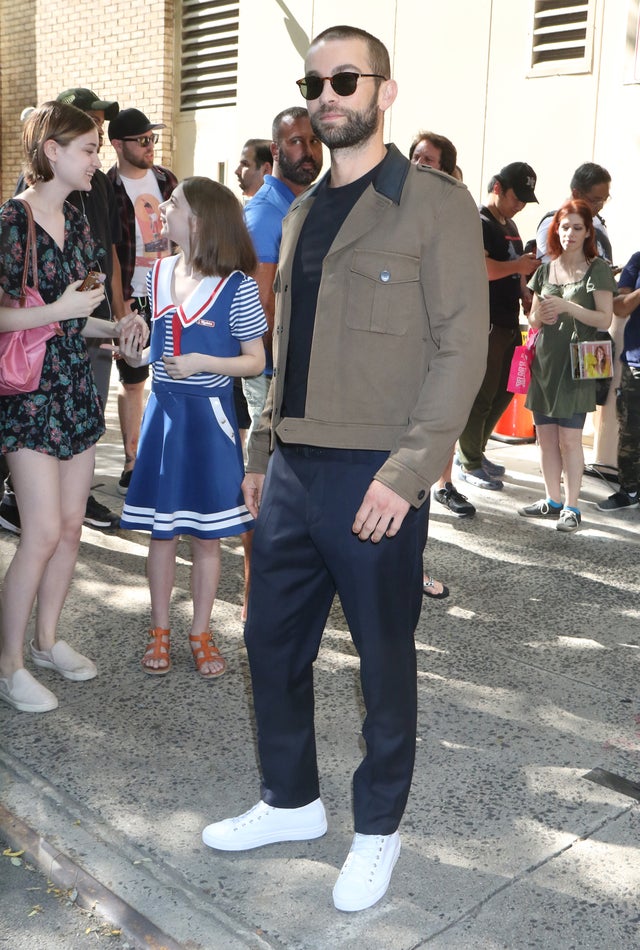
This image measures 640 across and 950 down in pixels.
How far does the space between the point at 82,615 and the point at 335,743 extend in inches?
67.8

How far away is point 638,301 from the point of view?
23.0ft

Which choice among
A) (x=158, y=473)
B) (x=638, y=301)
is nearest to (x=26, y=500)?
(x=158, y=473)

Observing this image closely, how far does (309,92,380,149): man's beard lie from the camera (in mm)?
2586

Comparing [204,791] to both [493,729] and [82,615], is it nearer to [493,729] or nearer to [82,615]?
[493,729]

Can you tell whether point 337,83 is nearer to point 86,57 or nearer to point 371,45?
point 371,45

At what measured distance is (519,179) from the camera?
699cm

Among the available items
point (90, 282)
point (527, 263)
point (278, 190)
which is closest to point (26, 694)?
point (90, 282)

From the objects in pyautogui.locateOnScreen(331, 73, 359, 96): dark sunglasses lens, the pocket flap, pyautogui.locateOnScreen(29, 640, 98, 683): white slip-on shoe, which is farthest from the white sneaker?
pyautogui.locateOnScreen(331, 73, 359, 96): dark sunglasses lens

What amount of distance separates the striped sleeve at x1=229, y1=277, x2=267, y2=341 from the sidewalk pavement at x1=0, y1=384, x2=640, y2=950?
1.39 m

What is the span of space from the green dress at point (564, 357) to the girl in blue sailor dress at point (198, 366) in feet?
10.0

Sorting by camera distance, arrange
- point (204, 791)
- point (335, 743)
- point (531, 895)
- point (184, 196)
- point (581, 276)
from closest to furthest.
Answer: point (531, 895) < point (204, 791) < point (335, 743) < point (184, 196) < point (581, 276)

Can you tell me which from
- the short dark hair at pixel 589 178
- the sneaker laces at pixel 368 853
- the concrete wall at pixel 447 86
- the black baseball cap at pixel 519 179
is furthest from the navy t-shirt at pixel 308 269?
the concrete wall at pixel 447 86

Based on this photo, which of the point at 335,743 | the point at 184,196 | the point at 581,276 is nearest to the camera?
the point at 335,743

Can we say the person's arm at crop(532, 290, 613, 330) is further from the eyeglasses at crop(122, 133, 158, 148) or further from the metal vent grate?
the metal vent grate
